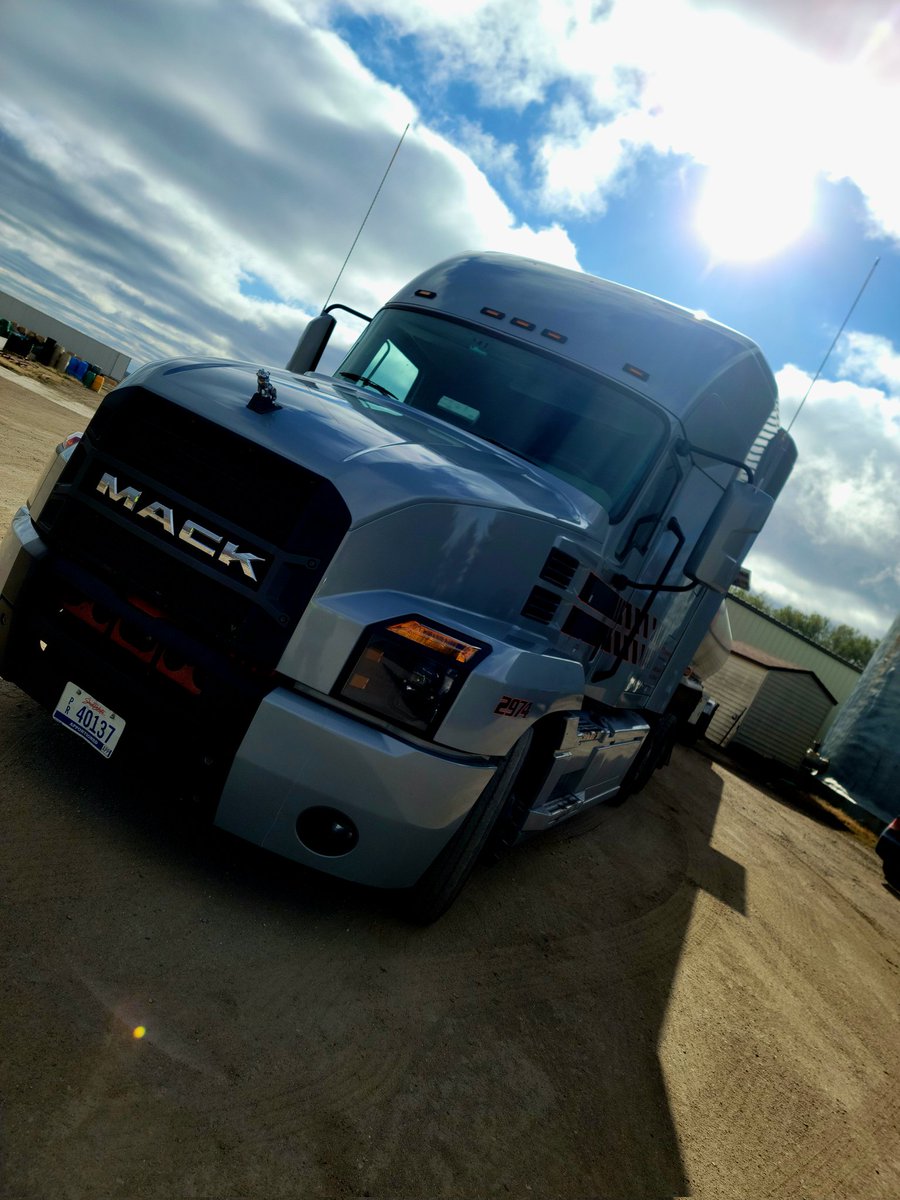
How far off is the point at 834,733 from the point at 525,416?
21.5 metres

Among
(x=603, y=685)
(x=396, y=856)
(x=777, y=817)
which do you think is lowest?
(x=777, y=817)

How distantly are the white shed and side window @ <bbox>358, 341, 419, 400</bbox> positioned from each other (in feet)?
67.7

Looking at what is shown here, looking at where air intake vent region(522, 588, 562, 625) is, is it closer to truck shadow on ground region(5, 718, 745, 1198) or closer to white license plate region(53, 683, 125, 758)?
truck shadow on ground region(5, 718, 745, 1198)

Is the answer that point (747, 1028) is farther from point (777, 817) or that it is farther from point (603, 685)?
point (777, 817)

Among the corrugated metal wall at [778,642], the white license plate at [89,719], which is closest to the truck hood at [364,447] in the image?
the white license plate at [89,719]

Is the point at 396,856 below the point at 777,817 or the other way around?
the other way around

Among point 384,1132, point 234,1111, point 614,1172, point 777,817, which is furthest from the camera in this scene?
point 777,817

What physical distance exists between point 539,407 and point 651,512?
812 millimetres

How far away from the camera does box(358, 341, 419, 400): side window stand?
467 cm

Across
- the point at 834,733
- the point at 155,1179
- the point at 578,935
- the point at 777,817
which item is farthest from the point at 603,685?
the point at 834,733

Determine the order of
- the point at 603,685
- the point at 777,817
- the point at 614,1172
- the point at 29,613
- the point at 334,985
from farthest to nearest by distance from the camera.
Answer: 1. the point at 777,817
2. the point at 603,685
3. the point at 29,613
4. the point at 334,985
5. the point at 614,1172

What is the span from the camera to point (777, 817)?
1373cm

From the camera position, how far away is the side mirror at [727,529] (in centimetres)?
436

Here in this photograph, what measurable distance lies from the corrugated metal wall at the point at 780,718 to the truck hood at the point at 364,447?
21.6m
